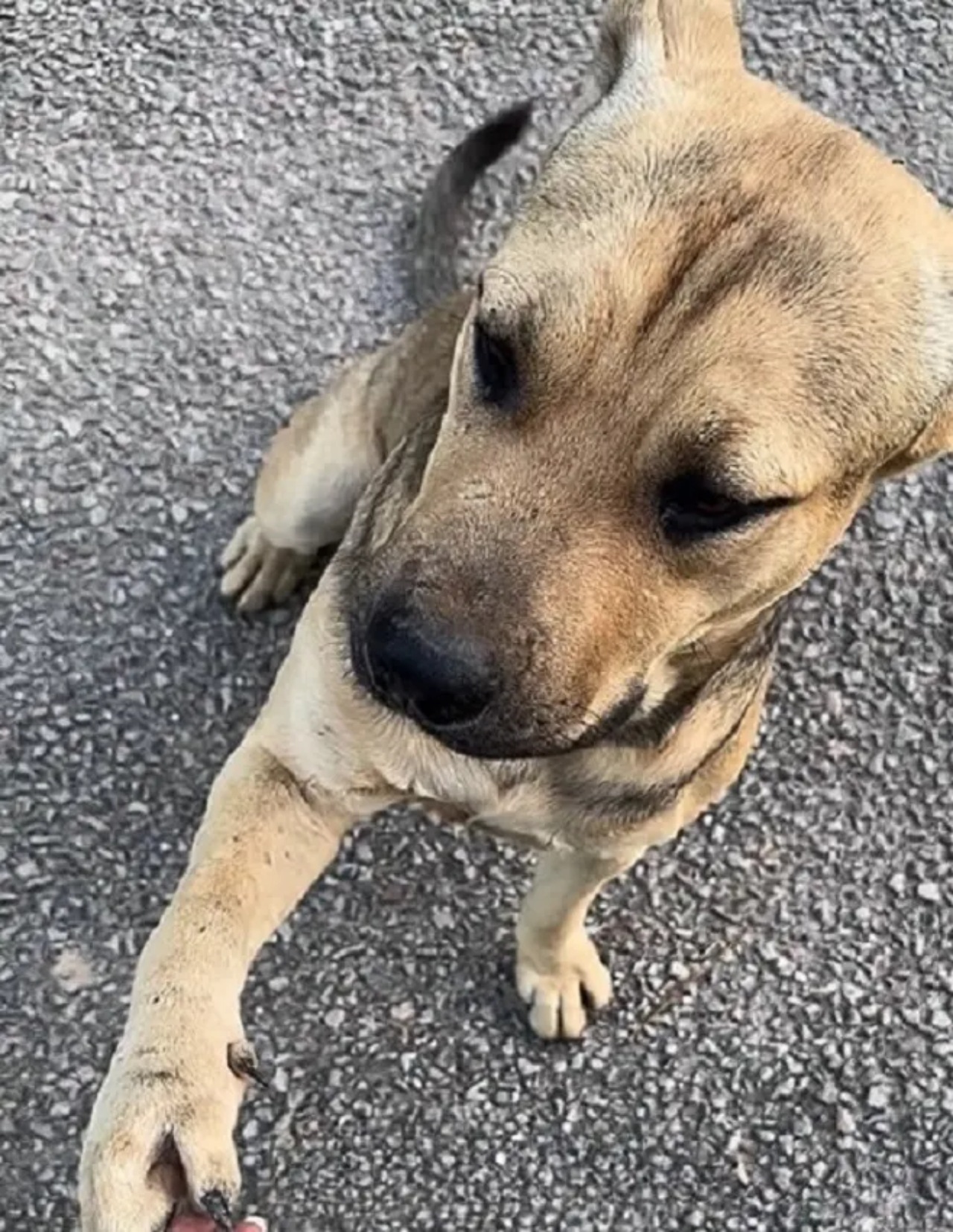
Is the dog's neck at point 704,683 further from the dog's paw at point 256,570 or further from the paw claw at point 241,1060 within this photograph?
the dog's paw at point 256,570

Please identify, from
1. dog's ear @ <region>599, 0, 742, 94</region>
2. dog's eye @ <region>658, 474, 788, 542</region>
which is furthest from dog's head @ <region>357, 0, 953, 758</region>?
dog's ear @ <region>599, 0, 742, 94</region>

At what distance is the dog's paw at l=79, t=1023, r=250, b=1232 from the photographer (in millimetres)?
2988

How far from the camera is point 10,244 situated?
15.9 feet

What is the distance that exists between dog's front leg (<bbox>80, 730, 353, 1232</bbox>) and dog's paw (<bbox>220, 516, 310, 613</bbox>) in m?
0.90

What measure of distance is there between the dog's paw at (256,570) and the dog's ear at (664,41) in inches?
61.4

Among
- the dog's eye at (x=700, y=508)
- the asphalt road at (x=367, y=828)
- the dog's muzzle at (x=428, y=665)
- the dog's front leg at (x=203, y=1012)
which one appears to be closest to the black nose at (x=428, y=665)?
the dog's muzzle at (x=428, y=665)

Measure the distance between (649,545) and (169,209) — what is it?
103 inches

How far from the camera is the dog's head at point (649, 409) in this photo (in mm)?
2643

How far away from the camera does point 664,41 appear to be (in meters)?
3.06

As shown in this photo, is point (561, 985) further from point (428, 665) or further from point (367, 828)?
point (428, 665)

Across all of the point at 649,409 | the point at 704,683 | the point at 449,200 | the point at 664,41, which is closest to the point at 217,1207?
the point at 704,683

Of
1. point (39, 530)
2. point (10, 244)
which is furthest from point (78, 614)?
point (10, 244)

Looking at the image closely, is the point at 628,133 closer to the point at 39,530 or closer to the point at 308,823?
the point at 308,823

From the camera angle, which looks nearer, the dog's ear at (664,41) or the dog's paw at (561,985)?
the dog's ear at (664,41)
